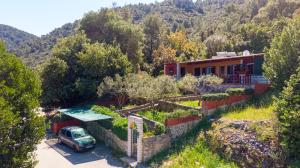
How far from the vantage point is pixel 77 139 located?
74.6ft

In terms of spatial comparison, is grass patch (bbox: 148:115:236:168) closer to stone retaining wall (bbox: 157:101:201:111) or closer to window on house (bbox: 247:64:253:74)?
stone retaining wall (bbox: 157:101:201:111)

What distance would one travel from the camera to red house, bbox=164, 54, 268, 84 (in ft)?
91.1

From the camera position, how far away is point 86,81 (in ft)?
103

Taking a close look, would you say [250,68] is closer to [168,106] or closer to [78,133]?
[168,106]

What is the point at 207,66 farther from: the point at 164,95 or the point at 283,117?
the point at 283,117

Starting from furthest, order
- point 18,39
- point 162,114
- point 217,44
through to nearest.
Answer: point 18,39
point 217,44
point 162,114

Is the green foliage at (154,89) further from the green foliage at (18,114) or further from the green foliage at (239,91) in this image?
the green foliage at (18,114)

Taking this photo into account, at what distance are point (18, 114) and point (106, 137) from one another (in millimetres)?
11776

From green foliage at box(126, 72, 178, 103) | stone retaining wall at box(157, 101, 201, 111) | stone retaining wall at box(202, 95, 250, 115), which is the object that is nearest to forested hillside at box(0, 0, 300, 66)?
green foliage at box(126, 72, 178, 103)


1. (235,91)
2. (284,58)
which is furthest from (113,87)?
(284,58)

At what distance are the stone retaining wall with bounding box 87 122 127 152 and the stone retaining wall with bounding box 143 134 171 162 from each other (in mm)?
2238

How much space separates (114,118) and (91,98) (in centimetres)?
1040

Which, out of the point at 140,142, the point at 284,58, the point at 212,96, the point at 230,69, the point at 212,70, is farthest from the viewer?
the point at 212,70

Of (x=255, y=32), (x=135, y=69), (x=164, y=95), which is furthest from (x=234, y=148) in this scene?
(x=255, y=32)
